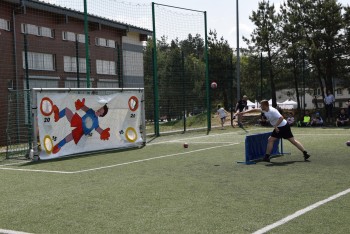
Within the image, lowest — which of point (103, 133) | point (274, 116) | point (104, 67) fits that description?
point (103, 133)

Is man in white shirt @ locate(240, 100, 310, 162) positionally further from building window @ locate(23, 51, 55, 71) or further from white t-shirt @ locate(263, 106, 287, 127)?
building window @ locate(23, 51, 55, 71)

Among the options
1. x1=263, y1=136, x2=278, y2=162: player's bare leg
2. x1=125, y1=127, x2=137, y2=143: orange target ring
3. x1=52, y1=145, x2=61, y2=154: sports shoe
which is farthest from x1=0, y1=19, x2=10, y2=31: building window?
x1=263, y1=136, x2=278, y2=162: player's bare leg

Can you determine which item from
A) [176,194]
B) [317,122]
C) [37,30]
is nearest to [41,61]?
[37,30]

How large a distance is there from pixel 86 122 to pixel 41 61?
48.8 feet

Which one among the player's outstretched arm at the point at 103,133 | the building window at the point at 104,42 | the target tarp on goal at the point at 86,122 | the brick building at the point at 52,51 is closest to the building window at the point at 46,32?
the brick building at the point at 52,51

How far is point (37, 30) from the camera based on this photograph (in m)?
30.0

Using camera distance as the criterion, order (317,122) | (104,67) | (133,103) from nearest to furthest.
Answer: (133,103), (317,122), (104,67)

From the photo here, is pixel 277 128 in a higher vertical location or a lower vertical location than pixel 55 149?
higher

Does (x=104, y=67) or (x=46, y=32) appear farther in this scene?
(x=46, y=32)

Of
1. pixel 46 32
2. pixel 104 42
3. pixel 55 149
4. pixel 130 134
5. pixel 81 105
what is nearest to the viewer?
pixel 55 149

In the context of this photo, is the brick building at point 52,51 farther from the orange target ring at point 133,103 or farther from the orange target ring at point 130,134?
the orange target ring at point 130,134

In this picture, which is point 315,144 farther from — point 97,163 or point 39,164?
point 39,164

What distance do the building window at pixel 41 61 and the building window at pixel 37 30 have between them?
1726mm

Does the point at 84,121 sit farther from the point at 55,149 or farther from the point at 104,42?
the point at 104,42
